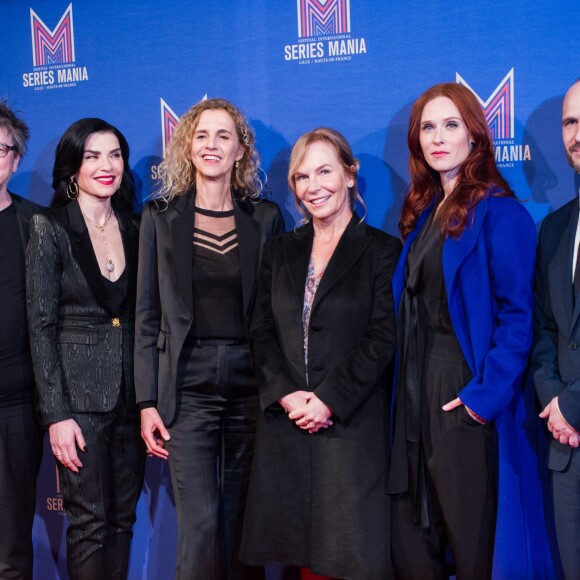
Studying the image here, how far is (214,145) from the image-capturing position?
307cm

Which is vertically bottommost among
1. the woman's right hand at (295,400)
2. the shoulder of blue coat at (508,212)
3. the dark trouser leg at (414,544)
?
the dark trouser leg at (414,544)

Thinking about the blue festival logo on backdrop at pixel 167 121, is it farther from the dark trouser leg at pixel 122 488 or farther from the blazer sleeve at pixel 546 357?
the blazer sleeve at pixel 546 357

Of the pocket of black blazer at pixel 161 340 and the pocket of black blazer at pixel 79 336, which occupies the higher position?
the pocket of black blazer at pixel 79 336

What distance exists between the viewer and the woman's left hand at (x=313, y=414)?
2.61 metres

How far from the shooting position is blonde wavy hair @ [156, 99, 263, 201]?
10.3ft

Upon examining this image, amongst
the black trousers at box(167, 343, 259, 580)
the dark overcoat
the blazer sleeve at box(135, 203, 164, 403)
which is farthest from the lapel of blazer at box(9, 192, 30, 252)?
the dark overcoat

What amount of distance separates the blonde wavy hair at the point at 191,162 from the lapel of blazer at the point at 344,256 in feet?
1.90

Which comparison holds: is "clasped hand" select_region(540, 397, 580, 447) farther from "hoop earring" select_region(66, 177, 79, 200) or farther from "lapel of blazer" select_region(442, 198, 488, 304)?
"hoop earring" select_region(66, 177, 79, 200)

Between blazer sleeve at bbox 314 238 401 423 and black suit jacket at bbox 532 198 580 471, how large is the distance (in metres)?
0.50

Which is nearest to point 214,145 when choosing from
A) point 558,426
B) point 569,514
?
point 558,426

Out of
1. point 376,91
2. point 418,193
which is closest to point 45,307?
point 418,193

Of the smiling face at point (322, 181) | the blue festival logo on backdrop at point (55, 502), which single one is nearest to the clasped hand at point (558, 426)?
the smiling face at point (322, 181)

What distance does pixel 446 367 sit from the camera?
257 cm

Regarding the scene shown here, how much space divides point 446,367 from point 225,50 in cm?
192
